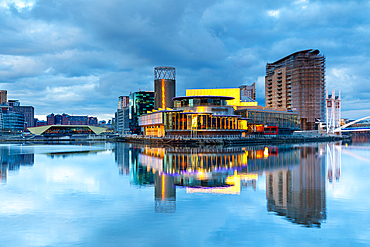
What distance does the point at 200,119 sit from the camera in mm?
111625

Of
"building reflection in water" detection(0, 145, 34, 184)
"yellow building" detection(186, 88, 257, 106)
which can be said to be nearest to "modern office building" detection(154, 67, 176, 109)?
"yellow building" detection(186, 88, 257, 106)

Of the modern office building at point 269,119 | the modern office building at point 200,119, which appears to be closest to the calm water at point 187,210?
the modern office building at point 200,119

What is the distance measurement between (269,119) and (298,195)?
128 meters

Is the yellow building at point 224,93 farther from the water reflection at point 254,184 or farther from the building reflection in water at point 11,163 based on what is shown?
the water reflection at point 254,184

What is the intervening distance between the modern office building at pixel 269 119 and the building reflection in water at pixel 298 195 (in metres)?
98.3

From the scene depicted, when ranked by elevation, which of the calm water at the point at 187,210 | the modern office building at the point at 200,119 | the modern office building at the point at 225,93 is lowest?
the calm water at the point at 187,210

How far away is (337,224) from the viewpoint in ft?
59.7

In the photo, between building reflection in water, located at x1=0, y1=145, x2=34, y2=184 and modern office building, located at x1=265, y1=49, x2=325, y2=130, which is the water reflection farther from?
modern office building, located at x1=265, y1=49, x2=325, y2=130

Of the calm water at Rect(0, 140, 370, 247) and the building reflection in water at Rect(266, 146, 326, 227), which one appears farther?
the building reflection in water at Rect(266, 146, 326, 227)

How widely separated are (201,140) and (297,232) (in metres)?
80.4

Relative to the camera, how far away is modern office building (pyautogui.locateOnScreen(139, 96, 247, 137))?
11162 cm

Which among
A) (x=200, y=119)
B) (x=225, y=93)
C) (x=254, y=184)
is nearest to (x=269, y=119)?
(x=225, y=93)

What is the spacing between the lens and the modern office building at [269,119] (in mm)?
140125

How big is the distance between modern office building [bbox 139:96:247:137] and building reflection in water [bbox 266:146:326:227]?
7155 cm
